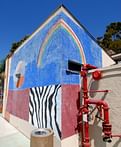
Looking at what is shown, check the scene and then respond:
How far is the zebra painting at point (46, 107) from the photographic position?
18.8 ft

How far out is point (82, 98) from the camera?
5.90 meters

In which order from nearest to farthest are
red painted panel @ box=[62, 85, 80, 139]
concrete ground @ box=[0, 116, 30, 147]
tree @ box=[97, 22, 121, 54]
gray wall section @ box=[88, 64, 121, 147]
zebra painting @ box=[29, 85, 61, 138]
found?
1. gray wall section @ box=[88, 64, 121, 147]
2. red painted panel @ box=[62, 85, 80, 139]
3. zebra painting @ box=[29, 85, 61, 138]
4. concrete ground @ box=[0, 116, 30, 147]
5. tree @ box=[97, 22, 121, 54]

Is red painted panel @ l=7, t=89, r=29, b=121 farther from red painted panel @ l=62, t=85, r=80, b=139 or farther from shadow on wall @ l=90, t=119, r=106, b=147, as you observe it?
shadow on wall @ l=90, t=119, r=106, b=147

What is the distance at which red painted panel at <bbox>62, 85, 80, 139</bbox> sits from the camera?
5.61m

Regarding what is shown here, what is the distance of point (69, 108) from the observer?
19.1 ft

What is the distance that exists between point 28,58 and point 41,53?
1.46 meters

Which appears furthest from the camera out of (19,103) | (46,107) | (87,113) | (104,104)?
(19,103)

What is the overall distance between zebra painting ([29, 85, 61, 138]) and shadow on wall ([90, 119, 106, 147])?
3.30 feet

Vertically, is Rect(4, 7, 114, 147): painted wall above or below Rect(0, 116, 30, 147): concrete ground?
above

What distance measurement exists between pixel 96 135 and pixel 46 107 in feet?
6.42

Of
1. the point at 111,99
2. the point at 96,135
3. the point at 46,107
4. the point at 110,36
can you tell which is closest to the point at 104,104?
the point at 111,99

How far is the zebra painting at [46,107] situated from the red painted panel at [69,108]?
15 cm

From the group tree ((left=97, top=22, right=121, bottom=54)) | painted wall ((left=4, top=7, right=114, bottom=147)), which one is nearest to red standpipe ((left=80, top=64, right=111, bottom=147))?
painted wall ((left=4, top=7, right=114, bottom=147))

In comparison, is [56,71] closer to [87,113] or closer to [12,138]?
[87,113]
